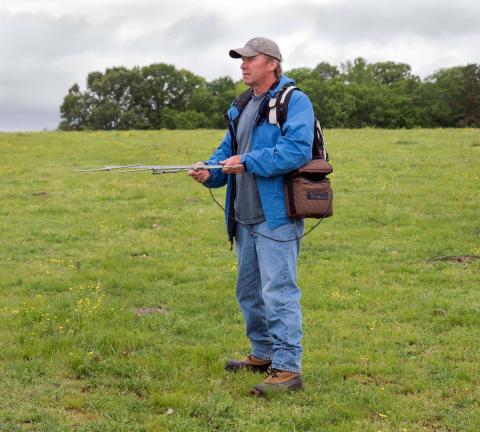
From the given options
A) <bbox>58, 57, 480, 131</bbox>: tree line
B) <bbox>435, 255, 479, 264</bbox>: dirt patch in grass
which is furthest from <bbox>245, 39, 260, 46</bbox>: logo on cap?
<bbox>58, 57, 480, 131</bbox>: tree line

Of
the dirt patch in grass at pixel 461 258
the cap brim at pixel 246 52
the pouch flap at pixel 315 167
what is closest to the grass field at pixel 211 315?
the dirt patch in grass at pixel 461 258

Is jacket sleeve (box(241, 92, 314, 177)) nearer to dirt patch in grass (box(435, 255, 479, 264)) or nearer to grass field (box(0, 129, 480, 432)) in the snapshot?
grass field (box(0, 129, 480, 432))

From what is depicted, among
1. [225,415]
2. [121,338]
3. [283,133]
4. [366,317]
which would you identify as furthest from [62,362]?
[366,317]

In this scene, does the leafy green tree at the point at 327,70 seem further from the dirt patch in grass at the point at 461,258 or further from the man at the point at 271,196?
the man at the point at 271,196

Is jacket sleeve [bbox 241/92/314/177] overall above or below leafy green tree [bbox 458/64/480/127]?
below

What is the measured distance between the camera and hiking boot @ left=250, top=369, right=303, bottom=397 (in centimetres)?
429

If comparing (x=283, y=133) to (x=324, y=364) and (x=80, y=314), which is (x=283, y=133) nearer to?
(x=324, y=364)

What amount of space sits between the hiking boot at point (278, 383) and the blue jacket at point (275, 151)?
4.19 feet

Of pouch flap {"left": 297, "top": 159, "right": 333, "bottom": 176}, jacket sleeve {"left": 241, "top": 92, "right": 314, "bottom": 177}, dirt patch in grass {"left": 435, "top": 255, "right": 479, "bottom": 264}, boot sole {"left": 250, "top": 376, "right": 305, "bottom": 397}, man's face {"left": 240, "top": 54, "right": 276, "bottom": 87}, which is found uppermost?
man's face {"left": 240, "top": 54, "right": 276, "bottom": 87}

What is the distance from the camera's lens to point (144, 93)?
257 ft

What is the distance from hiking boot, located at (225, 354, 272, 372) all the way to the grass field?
0.16 m

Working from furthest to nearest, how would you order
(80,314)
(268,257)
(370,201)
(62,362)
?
(370,201), (80,314), (62,362), (268,257)

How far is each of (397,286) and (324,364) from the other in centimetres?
277

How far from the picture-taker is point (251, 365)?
15.8 ft
